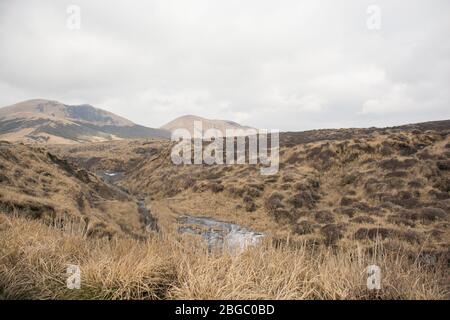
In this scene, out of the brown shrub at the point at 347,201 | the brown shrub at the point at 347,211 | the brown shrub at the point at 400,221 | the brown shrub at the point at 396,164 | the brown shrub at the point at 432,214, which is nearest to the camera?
the brown shrub at the point at 400,221

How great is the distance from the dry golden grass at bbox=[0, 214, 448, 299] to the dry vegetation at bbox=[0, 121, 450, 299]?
2 centimetres

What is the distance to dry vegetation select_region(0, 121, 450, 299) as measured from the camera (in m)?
4.18

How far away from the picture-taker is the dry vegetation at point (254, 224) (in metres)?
4.18

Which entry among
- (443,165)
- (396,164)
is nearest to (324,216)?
(396,164)

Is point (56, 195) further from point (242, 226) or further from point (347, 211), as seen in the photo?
point (347, 211)

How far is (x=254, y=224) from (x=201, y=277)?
2471 centimetres

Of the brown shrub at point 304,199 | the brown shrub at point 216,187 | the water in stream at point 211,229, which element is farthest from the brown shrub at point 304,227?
the brown shrub at point 216,187

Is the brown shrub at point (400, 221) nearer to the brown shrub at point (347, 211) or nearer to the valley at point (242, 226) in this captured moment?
the valley at point (242, 226)

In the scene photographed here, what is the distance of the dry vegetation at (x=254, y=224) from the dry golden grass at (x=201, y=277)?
0.07ft

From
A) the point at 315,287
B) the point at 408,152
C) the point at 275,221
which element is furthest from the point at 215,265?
the point at 408,152

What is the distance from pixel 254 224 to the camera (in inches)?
1112
